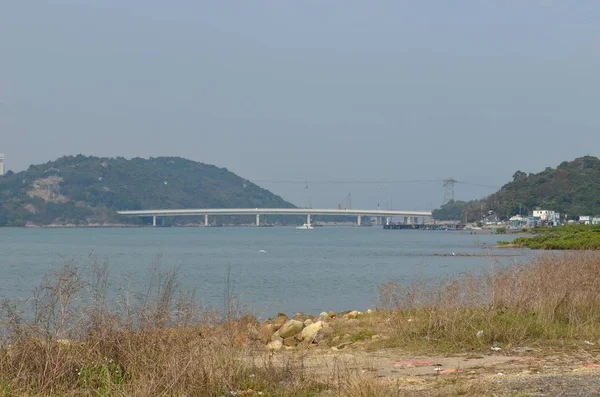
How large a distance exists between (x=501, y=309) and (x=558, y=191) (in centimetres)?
16338

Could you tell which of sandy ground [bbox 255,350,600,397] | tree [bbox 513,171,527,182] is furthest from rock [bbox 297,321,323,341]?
tree [bbox 513,171,527,182]

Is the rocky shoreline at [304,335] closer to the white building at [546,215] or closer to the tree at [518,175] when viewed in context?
the white building at [546,215]

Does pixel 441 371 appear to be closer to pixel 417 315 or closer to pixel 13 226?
pixel 417 315

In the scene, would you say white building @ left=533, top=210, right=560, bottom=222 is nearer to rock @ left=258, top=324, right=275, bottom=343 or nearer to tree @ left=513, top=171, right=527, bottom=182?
tree @ left=513, top=171, right=527, bottom=182

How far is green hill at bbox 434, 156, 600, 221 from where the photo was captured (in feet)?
527

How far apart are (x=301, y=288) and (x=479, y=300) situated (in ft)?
74.8

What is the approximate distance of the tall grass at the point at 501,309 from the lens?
12812mm

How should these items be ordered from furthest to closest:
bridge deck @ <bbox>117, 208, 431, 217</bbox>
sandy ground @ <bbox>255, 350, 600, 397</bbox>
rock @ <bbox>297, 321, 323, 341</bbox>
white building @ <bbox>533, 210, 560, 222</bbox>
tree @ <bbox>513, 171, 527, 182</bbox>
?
1. tree @ <bbox>513, 171, 527, 182</bbox>
2. bridge deck @ <bbox>117, 208, 431, 217</bbox>
3. white building @ <bbox>533, 210, 560, 222</bbox>
4. rock @ <bbox>297, 321, 323, 341</bbox>
5. sandy ground @ <bbox>255, 350, 600, 397</bbox>

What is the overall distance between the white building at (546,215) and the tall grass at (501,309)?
468 ft

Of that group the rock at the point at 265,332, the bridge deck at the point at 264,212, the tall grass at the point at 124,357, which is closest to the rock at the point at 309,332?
the rock at the point at 265,332

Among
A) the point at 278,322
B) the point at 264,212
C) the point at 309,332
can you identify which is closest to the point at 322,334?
the point at 309,332

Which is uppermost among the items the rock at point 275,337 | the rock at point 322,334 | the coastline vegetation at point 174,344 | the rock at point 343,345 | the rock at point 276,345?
the coastline vegetation at point 174,344

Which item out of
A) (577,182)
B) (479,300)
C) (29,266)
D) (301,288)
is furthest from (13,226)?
(479,300)

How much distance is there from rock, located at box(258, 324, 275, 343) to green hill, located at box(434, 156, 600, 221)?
484ft
